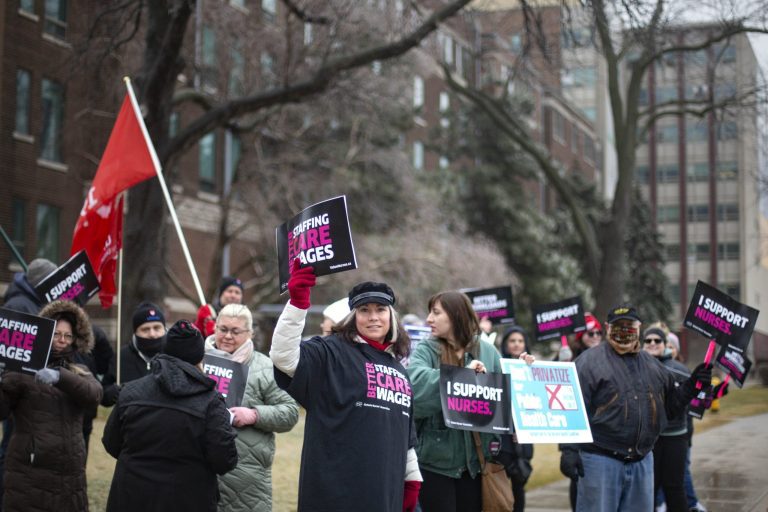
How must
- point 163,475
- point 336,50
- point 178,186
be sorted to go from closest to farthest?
point 163,475 → point 336,50 → point 178,186

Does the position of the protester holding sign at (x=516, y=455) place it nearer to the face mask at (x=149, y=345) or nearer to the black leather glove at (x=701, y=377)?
the black leather glove at (x=701, y=377)

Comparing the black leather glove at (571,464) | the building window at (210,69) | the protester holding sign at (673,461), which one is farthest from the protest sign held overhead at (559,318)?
the building window at (210,69)

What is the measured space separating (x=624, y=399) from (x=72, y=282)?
481 centimetres

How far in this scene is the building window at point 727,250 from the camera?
270 feet

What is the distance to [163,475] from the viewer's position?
5738 mm

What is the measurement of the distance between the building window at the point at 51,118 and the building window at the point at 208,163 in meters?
6.96

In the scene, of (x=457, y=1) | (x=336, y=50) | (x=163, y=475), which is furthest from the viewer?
(x=336, y=50)

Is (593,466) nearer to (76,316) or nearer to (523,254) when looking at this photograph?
(76,316)

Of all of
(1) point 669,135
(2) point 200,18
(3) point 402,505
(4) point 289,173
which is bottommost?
(3) point 402,505

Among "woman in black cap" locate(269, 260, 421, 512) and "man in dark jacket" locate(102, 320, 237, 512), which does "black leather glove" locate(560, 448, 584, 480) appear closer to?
"woman in black cap" locate(269, 260, 421, 512)

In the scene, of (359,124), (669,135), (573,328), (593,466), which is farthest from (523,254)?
(669,135)

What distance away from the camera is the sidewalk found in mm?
12109

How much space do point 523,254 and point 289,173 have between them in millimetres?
18428

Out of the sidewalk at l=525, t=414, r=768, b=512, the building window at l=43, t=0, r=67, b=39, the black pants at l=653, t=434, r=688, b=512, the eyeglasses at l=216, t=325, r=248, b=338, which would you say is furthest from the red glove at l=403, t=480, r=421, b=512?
the building window at l=43, t=0, r=67, b=39
